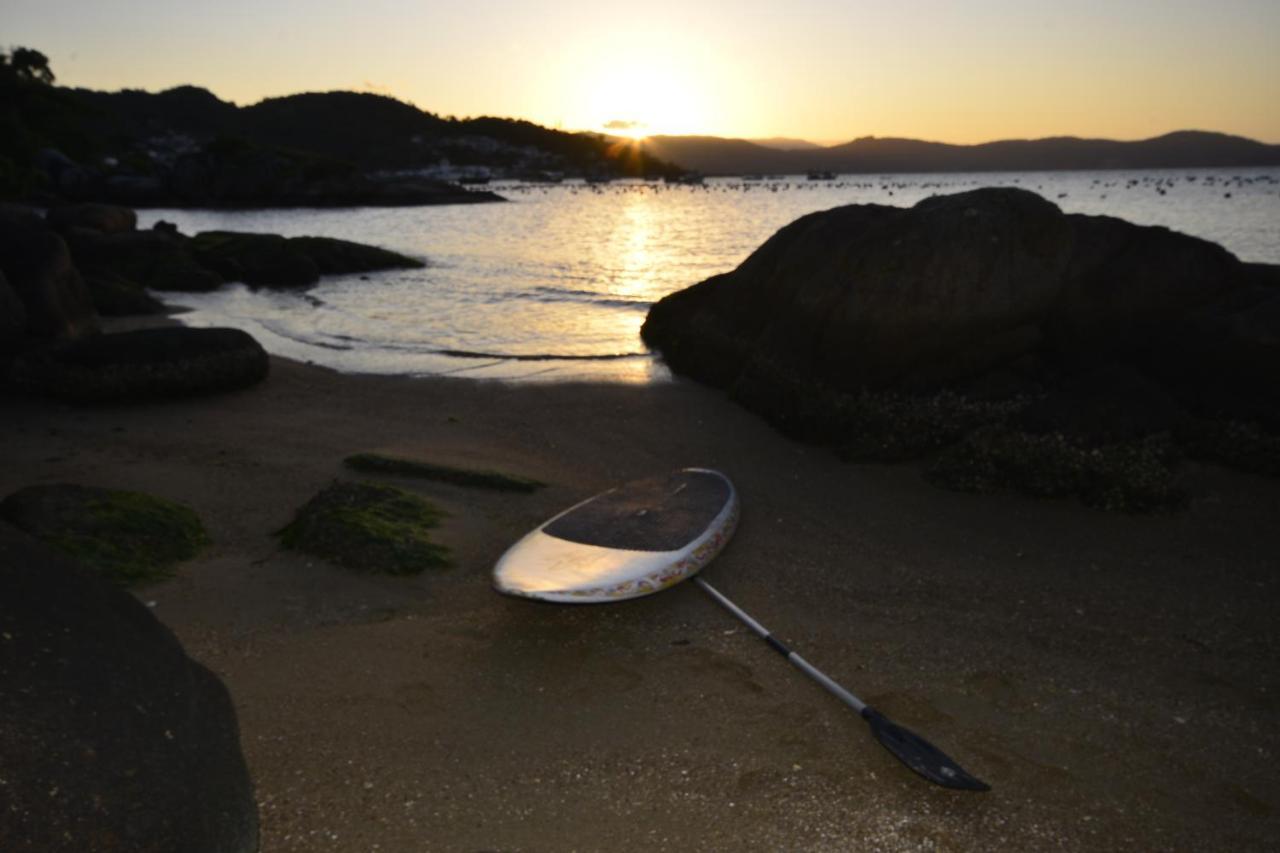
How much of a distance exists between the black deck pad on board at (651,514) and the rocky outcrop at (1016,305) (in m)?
3.53

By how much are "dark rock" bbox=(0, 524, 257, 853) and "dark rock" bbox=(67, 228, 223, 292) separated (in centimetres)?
3064

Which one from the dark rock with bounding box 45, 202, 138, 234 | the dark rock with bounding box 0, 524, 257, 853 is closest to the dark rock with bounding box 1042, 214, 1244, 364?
the dark rock with bounding box 0, 524, 257, 853

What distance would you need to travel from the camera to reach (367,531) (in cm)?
807

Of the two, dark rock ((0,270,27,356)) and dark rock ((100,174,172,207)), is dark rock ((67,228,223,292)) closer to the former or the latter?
dark rock ((0,270,27,356))

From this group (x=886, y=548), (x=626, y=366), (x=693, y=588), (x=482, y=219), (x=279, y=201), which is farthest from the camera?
(x=279, y=201)

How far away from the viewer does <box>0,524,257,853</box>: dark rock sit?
10.5 feet

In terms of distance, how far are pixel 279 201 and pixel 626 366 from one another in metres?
97.6

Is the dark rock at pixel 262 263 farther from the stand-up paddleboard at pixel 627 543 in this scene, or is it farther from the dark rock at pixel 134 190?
the dark rock at pixel 134 190

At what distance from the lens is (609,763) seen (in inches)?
207

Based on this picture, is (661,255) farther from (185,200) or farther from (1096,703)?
(185,200)

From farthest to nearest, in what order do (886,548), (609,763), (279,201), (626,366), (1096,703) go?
(279,201)
(626,366)
(886,548)
(1096,703)
(609,763)

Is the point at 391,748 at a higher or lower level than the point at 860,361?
lower

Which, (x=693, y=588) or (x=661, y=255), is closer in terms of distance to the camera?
(x=693, y=588)

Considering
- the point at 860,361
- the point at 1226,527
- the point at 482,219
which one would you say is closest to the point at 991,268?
the point at 860,361
